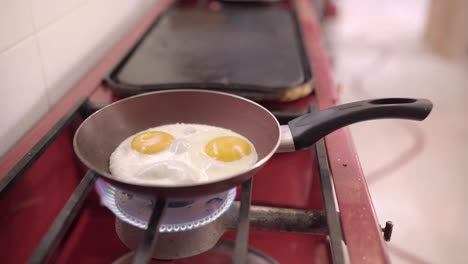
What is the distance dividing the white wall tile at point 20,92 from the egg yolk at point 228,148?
0.30 m

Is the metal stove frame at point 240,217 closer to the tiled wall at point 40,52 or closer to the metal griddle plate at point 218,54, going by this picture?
the tiled wall at point 40,52

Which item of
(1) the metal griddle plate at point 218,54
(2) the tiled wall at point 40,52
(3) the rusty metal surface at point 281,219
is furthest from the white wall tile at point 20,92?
(3) the rusty metal surface at point 281,219

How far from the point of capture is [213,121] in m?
0.69

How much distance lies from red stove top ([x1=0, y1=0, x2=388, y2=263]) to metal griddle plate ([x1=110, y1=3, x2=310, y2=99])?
7 centimetres

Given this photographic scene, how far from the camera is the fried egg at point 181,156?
1.82ft

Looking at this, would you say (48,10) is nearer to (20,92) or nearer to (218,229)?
(20,92)

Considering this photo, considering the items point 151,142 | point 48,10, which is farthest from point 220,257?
point 48,10

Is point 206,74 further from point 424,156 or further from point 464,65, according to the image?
point 464,65

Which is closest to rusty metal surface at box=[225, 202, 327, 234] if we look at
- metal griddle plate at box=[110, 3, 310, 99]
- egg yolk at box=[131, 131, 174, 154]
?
egg yolk at box=[131, 131, 174, 154]

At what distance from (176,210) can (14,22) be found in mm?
374

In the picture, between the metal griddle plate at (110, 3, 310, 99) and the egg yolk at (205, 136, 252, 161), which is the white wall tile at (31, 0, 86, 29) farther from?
the egg yolk at (205, 136, 252, 161)

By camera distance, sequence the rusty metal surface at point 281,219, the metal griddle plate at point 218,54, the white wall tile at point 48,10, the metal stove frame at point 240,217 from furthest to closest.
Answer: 1. the metal griddle plate at point 218,54
2. the white wall tile at point 48,10
3. the rusty metal surface at point 281,219
4. the metal stove frame at point 240,217

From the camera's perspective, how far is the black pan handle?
56 centimetres

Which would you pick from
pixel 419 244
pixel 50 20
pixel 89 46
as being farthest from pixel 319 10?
pixel 50 20
